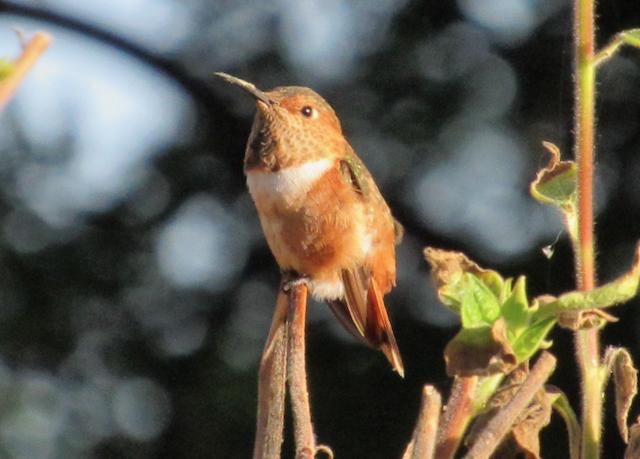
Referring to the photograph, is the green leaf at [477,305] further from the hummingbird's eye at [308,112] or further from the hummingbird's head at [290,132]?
the hummingbird's eye at [308,112]

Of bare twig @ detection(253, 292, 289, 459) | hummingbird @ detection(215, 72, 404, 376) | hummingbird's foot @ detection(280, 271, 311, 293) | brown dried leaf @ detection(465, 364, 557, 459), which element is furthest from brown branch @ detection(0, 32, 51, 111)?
hummingbird @ detection(215, 72, 404, 376)

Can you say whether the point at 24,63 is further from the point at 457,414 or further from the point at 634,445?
the point at 634,445

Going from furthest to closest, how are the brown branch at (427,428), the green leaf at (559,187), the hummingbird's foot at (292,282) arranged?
the hummingbird's foot at (292,282)
the green leaf at (559,187)
the brown branch at (427,428)

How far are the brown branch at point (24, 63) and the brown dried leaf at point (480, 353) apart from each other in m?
0.34

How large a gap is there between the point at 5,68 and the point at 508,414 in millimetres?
351

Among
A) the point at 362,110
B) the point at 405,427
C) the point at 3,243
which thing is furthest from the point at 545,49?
the point at 3,243

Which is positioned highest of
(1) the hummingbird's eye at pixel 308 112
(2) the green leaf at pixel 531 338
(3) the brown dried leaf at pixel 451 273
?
(1) the hummingbird's eye at pixel 308 112

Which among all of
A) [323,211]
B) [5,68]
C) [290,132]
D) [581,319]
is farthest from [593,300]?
[290,132]

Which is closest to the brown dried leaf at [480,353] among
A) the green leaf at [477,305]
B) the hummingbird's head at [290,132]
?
the green leaf at [477,305]

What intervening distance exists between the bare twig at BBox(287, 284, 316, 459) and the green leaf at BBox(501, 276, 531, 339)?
132 mm

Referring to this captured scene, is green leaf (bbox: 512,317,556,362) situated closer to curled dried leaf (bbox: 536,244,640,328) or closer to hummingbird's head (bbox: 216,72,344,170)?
curled dried leaf (bbox: 536,244,640,328)

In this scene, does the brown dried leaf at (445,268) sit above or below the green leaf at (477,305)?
above

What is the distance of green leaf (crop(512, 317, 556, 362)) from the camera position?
2.69 ft

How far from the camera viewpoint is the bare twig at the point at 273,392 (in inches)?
30.1
